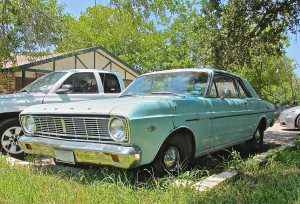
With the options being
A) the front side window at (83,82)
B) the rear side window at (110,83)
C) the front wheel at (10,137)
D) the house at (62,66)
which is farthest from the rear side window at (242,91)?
the house at (62,66)

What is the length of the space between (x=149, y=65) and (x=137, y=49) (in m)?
4.11

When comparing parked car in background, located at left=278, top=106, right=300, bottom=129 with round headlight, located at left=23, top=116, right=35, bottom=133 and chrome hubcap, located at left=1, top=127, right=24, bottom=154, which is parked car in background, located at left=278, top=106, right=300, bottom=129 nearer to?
chrome hubcap, located at left=1, top=127, right=24, bottom=154

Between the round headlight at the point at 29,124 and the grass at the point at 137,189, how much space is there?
0.60 meters

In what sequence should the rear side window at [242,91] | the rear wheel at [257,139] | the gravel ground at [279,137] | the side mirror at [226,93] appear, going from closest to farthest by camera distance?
the side mirror at [226,93] < the rear side window at [242,91] < the rear wheel at [257,139] < the gravel ground at [279,137]

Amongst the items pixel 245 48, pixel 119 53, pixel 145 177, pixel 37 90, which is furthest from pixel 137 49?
pixel 145 177

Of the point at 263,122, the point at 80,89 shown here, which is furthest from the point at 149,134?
the point at 263,122

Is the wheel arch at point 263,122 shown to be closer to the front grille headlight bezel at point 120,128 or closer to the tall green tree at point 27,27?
the front grille headlight bezel at point 120,128

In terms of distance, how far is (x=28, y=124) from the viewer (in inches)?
193

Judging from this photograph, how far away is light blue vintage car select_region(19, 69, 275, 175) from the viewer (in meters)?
3.82

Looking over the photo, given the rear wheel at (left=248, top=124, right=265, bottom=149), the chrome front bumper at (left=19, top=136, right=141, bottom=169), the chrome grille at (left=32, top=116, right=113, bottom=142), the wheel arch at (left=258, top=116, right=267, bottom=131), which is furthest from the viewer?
the wheel arch at (left=258, top=116, right=267, bottom=131)

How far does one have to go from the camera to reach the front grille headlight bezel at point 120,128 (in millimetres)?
3734

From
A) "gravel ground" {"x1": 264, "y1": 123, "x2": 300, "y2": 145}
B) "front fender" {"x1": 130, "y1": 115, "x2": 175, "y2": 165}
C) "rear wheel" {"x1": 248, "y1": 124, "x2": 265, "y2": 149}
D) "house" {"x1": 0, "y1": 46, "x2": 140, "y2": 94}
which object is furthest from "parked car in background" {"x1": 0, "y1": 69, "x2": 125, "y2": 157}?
"house" {"x1": 0, "y1": 46, "x2": 140, "y2": 94}

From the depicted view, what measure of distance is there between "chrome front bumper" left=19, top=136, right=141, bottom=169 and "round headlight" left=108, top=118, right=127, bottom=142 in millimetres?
108

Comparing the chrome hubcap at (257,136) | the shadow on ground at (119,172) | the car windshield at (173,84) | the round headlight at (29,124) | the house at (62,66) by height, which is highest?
the house at (62,66)
